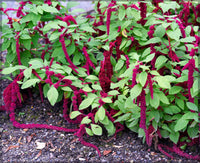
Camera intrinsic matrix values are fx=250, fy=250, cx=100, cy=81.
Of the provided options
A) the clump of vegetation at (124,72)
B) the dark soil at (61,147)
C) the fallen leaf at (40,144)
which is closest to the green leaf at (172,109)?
the clump of vegetation at (124,72)

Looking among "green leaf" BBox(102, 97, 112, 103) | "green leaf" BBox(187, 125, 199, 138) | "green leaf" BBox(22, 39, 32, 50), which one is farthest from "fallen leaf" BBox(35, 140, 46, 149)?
"green leaf" BBox(187, 125, 199, 138)

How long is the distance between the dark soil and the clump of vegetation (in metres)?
0.06

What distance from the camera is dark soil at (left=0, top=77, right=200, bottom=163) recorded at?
194 centimetres

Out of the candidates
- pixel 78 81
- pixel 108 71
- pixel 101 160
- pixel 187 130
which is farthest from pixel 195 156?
pixel 78 81

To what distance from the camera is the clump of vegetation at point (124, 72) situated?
1.75 m

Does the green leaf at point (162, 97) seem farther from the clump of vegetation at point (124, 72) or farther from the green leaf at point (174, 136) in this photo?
the green leaf at point (174, 136)

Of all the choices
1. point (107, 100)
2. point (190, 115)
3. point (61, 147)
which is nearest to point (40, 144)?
point (61, 147)

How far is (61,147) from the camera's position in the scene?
2049 mm

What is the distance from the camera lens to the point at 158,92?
1.77 meters

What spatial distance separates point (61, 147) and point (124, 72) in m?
0.80

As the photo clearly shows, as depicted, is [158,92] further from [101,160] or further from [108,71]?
[101,160]

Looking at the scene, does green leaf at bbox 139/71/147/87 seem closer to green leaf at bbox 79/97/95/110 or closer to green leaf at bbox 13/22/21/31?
green leaf at bbox 79/97/95/110

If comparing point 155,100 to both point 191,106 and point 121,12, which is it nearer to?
point 191,106

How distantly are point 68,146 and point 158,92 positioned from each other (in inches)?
34.0
